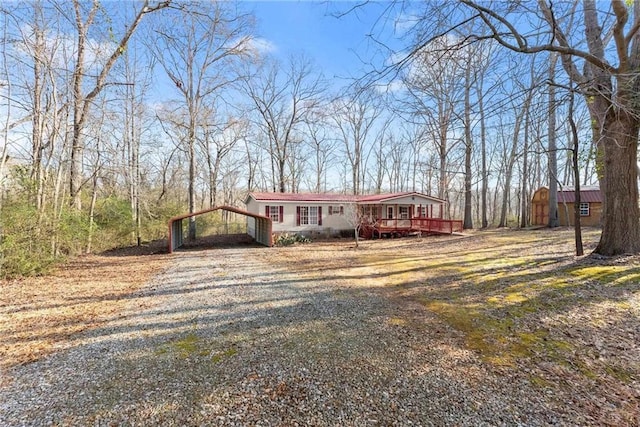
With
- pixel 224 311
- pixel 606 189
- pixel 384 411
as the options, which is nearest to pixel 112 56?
pixel 224 311

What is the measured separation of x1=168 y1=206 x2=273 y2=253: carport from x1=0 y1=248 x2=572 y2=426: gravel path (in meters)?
8.43

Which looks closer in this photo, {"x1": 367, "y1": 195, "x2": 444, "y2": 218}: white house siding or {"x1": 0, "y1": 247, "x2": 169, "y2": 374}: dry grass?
{"x1": 0, "y1": 247, "x2": 169, "y2": 374}: dry grass

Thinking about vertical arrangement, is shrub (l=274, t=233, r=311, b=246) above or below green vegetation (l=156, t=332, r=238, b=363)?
above

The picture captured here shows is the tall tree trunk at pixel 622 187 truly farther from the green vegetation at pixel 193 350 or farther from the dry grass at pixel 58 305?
the dry grass at pixel 58 305

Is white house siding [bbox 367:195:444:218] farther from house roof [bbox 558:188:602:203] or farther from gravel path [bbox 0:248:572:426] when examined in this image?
gravel path [bbox 0:248:572:426]

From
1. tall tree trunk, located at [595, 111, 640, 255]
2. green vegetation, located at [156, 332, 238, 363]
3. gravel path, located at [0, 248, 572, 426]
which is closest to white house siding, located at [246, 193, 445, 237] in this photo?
tall tree trunk, located at [595, 111, 640, 255]

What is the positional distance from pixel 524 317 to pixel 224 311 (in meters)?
4.95

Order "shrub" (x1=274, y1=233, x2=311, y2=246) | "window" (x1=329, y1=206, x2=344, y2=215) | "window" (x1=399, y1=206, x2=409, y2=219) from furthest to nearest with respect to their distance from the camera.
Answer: "window" (x1=399, y1=206, x2=409, y2=219) → "window" (x1=329, y1=206, x2=344, y2=215) → "shrub" (x1=274, y1=233, x2=311, y2=246)

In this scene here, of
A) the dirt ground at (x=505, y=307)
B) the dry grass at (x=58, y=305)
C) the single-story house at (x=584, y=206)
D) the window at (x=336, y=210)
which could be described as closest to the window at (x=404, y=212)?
the window at (x=336, y=210)

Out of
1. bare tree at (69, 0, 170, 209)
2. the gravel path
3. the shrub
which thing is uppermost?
bare tree at (69, 0, 170, 209)

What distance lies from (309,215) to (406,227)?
6.00 meters

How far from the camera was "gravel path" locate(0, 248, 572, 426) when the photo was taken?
2.58 meters

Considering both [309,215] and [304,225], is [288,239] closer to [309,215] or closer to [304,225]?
[304,225]

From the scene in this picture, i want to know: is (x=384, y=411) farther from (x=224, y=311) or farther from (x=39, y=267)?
(x=39, y=267)
